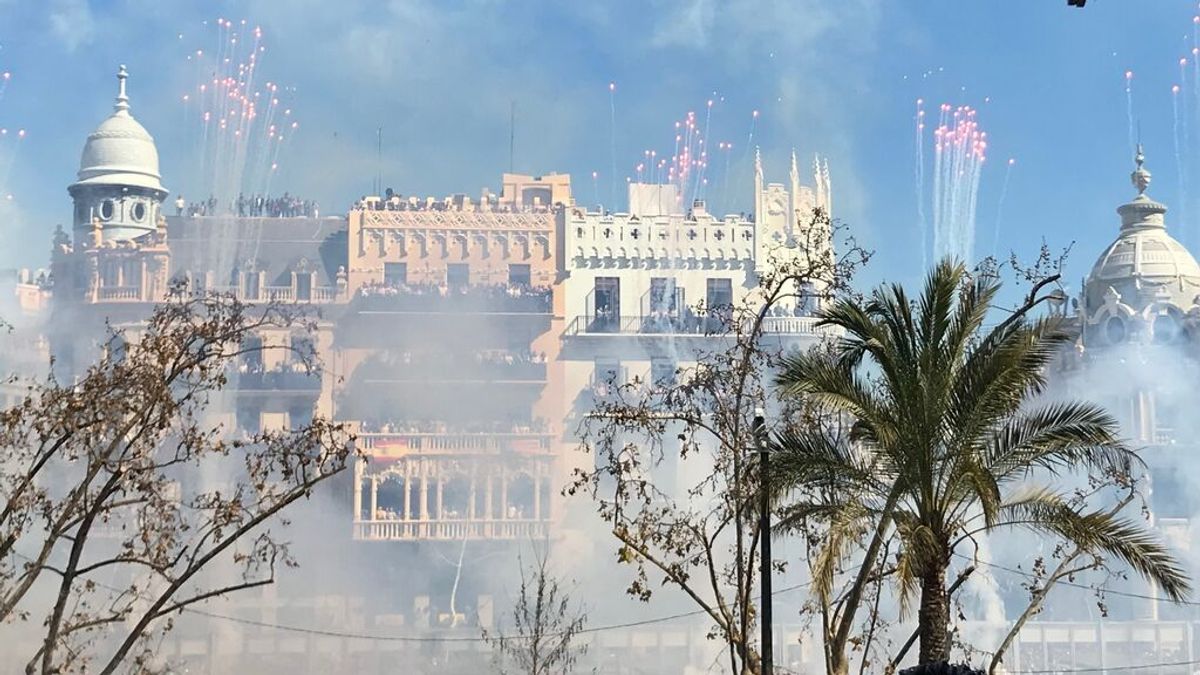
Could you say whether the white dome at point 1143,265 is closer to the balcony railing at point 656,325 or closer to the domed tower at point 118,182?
the balcony railing at point 656,325

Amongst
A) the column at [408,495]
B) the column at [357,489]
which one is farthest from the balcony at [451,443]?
the column at [408,495]

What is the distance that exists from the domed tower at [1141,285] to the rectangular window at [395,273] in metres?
43.1

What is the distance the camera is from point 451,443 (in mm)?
89188

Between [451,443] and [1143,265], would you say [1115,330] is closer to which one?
[1143,265]

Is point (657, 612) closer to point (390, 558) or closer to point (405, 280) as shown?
point (390, 558)

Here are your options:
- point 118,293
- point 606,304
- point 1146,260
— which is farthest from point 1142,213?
point 118,293

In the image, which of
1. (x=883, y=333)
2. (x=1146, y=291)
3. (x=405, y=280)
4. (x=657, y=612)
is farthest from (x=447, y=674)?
(x=883, y=333)

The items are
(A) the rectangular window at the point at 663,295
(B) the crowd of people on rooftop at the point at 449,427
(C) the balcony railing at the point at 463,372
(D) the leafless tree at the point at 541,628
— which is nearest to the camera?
(D) the leafless tree at the point at 541,628

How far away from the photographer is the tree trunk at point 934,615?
2231 centimetres

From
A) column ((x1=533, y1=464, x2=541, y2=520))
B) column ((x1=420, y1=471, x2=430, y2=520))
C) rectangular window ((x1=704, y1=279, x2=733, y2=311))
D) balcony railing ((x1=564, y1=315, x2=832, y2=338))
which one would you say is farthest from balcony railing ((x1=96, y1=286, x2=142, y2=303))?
rectangular window ((x1=704, y1=279, x2=733, y2=311))

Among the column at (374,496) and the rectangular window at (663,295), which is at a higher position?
the rectangular window at (663,295)

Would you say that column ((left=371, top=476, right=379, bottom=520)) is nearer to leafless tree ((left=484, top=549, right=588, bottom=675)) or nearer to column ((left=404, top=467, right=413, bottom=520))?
column ((left=404, top=467, right=413, bottom=520))

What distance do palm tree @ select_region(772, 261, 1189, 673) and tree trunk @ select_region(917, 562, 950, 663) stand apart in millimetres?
20

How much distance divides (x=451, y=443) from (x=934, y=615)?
68.4m
